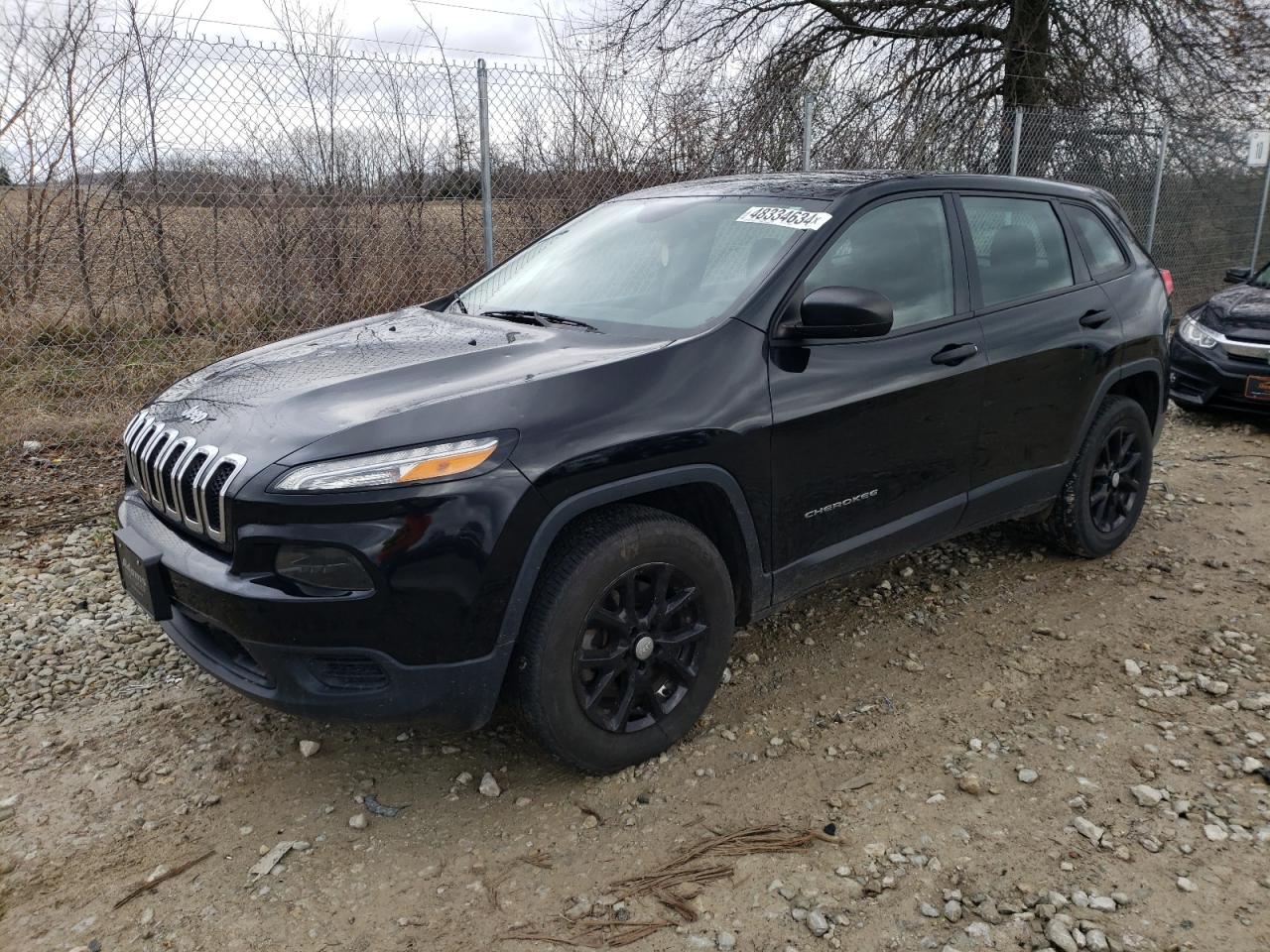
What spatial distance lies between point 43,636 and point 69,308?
9.12 ft

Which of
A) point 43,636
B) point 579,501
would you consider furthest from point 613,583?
point 43,636

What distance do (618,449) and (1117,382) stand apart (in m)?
2.75

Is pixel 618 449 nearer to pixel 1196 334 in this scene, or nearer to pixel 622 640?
pixel 622 640

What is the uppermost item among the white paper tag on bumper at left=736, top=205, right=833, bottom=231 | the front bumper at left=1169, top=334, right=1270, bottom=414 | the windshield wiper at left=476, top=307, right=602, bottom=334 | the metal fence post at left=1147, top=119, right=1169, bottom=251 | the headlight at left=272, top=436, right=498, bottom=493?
the metal fence post at left=1147, top=119, right=1169, bottom=251

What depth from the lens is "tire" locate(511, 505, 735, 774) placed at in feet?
7.98

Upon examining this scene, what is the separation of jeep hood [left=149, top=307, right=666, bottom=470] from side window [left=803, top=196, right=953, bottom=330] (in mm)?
783

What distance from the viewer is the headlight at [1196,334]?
681 centimetres

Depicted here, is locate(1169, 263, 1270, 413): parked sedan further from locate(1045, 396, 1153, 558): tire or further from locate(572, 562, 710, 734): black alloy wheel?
locate(572, 562, 710, 734): black alloy wheel

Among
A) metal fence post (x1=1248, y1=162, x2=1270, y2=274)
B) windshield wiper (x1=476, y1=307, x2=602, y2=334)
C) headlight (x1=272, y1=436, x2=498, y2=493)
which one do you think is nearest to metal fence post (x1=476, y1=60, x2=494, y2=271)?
windshield wiper (x1=476, y1=307, x2=602, y2=334)

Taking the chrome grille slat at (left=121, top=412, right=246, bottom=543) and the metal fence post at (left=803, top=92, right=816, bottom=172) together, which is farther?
the metal fence post at (left=803, top=92, right=816, bottom=172)

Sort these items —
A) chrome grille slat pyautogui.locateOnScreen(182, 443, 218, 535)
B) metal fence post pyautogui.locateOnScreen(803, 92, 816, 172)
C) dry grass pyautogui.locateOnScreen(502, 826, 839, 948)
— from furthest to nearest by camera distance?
metal fence post pyautogui.locateOnScreen(803, 92, 816, 172) < chrome grille slat pyautogui.locateOnScreen(182, 443, 218, 535) < dry grass pyautogui.locateOnScreen(502, 826, 839, 948)

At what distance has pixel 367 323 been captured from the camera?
11.5ft

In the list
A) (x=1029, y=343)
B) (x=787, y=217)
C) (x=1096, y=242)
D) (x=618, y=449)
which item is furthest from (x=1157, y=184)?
(x=618, y=449)

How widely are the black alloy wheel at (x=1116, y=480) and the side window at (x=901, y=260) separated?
1348 mm
